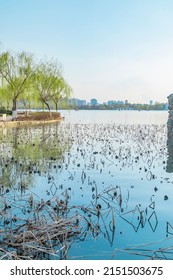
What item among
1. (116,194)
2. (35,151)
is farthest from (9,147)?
(116,194)

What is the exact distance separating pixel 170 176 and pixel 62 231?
601 cm

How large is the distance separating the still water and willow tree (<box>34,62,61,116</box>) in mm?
32548

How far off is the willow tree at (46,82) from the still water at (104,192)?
32.5 m

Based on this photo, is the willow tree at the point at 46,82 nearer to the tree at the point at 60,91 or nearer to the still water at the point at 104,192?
the tree at the point at 60,91

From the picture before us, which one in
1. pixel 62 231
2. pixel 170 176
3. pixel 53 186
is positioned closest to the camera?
pixel 62 231

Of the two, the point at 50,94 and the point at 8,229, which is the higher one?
the point at 50,94

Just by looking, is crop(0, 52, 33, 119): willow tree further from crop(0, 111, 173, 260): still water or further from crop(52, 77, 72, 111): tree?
crop(0, 111, 173, 260): still water

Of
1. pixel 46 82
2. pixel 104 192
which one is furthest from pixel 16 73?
pixel 104 192

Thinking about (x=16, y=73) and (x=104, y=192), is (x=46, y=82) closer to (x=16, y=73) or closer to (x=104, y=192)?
(x=16, y=73)

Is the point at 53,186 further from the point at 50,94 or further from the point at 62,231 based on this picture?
the point at 50,94

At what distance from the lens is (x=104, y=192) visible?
7.78 m

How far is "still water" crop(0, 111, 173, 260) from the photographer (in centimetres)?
550

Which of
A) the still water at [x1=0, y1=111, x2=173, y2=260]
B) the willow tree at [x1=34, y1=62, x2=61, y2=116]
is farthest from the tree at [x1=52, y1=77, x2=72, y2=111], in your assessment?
the still water at [x1=0, y1=111, x2=173, y2=260]

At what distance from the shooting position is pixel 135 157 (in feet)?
44.8
